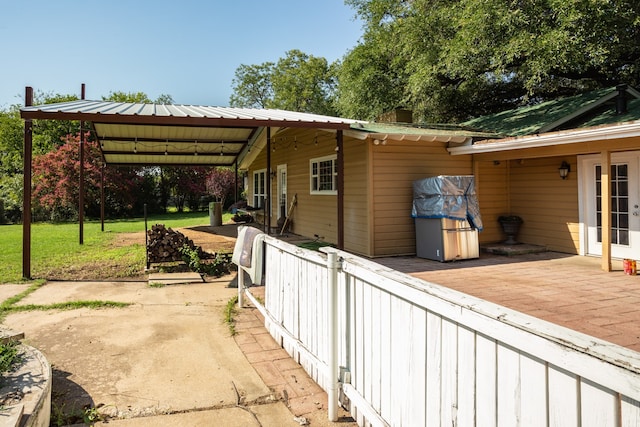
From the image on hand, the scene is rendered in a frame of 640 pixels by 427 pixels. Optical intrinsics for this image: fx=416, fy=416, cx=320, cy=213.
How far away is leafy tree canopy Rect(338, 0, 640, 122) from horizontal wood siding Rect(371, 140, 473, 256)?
285 centimetres

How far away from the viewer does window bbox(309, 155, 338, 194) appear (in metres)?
9.73

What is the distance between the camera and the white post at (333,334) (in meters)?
2.53

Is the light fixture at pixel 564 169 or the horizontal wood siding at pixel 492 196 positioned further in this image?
the horizontal wood siding at pixel 492 196

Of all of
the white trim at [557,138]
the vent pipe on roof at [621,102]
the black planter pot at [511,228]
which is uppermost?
the vent pipe on roof at [621,102]

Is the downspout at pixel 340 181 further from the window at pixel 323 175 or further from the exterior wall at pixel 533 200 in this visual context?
the exterior wall at pixel 533 200

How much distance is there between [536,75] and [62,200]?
20.7m

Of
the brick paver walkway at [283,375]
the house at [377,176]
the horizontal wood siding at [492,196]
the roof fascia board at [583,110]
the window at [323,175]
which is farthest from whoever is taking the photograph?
the window at [323,175]

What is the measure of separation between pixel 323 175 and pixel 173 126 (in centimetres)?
368

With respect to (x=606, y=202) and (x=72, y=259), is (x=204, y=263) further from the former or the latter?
(x=606, y=202)

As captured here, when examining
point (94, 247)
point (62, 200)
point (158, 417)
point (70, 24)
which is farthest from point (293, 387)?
point (62, 200)

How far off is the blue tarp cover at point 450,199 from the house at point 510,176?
654 millimetres

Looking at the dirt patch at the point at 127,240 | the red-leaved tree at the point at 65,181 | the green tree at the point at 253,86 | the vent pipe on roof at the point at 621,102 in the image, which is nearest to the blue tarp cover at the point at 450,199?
the vent pipe on roof at the point at 621,102

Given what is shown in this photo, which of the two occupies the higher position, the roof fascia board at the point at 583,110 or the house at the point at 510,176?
the roof fascia board at the point at 583,110

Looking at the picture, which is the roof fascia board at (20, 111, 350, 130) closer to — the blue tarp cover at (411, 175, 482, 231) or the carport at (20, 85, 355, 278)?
the carport at (20, 85, 355, 278)
